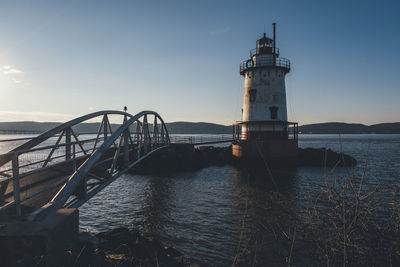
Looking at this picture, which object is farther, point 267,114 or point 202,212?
point 267,114

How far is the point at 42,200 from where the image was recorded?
21.1 feet

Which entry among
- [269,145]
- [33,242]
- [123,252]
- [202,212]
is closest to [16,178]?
[33,242]

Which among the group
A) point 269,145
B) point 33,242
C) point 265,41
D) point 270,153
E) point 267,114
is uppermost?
point 265,41

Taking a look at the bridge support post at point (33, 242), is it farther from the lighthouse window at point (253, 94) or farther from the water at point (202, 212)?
the lighthouse window at point (253, 94)

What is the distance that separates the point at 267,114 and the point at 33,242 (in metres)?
27.0

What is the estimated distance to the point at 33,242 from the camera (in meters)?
4.15

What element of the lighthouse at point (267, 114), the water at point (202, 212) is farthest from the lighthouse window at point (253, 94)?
the water at point (202, 212)

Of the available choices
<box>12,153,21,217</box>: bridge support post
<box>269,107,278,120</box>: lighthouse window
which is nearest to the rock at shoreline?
<box>12,153,21,217</box>: bridge support post

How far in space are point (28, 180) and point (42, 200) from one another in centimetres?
209

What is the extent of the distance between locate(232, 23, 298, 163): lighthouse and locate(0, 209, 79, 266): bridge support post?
24978 mm

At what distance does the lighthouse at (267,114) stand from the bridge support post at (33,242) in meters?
25.0

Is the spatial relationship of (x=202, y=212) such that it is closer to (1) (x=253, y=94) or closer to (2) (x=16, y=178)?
(2) (x=16, y=178)

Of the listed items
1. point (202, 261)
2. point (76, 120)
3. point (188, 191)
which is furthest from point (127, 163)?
point (188, 191)

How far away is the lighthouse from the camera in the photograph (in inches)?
1086
